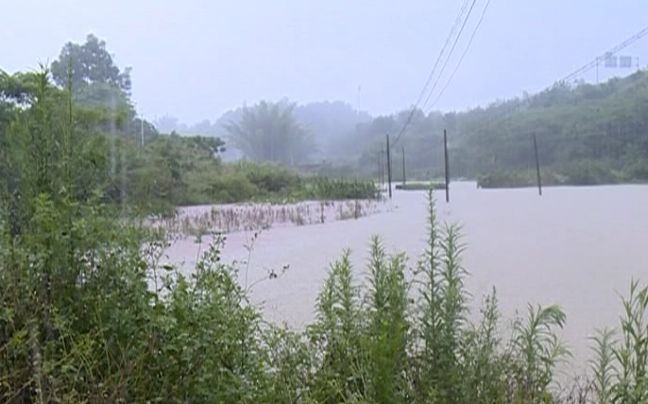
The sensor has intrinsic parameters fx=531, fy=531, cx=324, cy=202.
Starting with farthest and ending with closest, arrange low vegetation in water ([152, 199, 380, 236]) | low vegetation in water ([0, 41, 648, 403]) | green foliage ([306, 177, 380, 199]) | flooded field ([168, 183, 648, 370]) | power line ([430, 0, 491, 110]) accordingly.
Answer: green foliage ([306, 177, 380, 199]) < power line ([430, 0, 491, 110]) < low vegetation in water ([152, 199, 380, 236]) < flooded field ([168, 183, 648, 370]) < low vegetation in water ([0, 41, 648, 403])

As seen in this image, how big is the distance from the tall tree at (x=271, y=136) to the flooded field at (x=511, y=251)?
442 centimetres

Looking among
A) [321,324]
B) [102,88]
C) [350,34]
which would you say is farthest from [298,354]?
[350,34]

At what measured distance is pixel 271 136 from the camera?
41.4ft

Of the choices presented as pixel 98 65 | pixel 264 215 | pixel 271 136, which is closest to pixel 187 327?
pixel 98 65

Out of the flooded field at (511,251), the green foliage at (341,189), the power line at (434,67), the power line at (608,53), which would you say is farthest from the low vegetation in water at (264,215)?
the power line at (608,53)

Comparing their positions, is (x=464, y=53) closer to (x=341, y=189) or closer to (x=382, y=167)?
(x=382, y=167)

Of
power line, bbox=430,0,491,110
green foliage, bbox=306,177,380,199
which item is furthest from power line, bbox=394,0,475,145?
green foliage, bbox=306,177,380,199

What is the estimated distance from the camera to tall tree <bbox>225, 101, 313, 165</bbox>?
1172 centimetres

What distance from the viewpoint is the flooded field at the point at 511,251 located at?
2.77 metres

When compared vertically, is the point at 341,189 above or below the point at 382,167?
below

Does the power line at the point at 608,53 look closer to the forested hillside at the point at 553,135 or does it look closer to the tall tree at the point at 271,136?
the forested hillside at the point at 553,135

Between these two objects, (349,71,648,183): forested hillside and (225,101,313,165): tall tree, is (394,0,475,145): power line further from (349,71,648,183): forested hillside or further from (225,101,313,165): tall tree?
(225,101,313,165): tall tree

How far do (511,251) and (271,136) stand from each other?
29.0 ft

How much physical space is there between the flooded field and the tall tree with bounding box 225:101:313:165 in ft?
14.5
